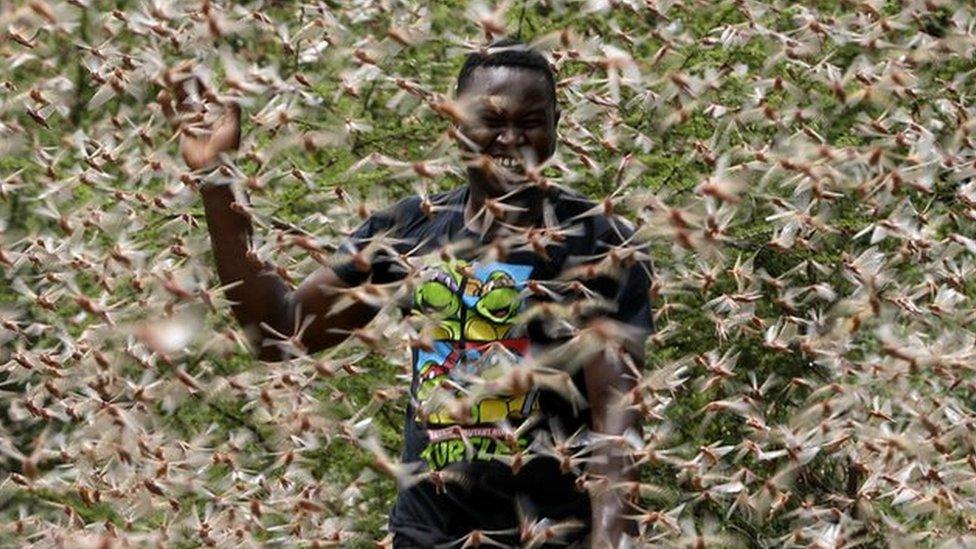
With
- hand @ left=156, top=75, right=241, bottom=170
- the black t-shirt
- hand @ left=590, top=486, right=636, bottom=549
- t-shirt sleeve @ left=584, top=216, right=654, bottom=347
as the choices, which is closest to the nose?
the black t-shirt

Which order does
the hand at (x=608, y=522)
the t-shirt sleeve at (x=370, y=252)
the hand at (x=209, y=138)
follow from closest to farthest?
the hand at (x=608, y=522), the hand at (x=209, y=138), the t-shirt sleeve at (x=370, y=252)

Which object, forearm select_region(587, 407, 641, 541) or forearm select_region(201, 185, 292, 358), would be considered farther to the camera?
forearm select_region(201, 185, 292, 358)

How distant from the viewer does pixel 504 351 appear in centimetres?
397

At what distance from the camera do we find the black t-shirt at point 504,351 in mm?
3994

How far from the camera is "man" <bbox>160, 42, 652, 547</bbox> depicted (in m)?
3.98

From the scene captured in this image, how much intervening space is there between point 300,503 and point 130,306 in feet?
2.13

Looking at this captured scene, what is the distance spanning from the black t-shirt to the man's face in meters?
0.12

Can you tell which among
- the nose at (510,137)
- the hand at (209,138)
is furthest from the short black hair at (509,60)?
the hand at (209,138)

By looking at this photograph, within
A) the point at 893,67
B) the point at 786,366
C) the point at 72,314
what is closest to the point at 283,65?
the point at 72,314

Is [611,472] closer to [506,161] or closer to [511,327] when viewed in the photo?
[511,327]

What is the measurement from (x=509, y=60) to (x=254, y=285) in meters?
0.76

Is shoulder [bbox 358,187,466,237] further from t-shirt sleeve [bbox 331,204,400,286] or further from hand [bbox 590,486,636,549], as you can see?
hand [bbox 590,486,636,549]

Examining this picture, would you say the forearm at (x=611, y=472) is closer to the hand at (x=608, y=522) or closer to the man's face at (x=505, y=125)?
the hand at (x=608, y=522)

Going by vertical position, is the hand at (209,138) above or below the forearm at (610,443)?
above
